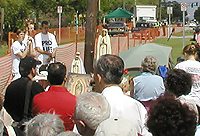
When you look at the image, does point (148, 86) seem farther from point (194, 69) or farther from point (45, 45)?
point (45, 45)

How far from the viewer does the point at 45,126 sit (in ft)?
13.7

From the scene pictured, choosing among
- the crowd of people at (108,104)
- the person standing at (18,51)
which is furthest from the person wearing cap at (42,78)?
the crowd of people at (108,104)

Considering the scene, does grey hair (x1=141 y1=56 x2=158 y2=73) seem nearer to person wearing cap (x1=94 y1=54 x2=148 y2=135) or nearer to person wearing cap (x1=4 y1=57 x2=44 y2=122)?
person wearing cap (x1=4 y1=57 x2=44 y2=122)

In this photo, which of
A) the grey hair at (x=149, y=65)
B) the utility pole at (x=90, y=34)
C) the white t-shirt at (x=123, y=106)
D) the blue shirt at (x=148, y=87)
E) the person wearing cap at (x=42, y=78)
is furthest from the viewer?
the utility pole at (x=90, y=34)

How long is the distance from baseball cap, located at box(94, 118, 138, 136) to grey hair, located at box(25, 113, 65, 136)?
29 centimetres

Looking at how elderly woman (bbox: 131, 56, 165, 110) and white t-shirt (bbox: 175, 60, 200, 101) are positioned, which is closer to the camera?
elderly woman (bbox: 131, 56, 165, 110)

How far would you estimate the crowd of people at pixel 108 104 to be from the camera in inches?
150

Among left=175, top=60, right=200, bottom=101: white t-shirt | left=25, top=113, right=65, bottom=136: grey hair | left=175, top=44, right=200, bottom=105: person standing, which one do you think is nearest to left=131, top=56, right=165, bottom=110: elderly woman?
left=175, top=44, right=200, bottom=105: person standing

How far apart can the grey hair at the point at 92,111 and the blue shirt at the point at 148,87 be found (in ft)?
8.50

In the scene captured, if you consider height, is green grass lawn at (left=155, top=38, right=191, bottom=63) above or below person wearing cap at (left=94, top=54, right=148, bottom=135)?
below

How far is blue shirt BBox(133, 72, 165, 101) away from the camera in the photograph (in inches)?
284

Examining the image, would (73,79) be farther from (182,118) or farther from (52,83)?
(182,118)

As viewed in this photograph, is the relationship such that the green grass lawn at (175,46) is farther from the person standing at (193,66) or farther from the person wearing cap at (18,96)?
the person wearing cap at (18,96)

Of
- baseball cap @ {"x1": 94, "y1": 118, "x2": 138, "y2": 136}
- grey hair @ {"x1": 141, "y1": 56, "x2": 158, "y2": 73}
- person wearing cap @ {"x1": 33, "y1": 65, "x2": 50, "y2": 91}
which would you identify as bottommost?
person wearing cap @ {"x1": 33, "y1": 65, "x2": 50, "y2": 91}
